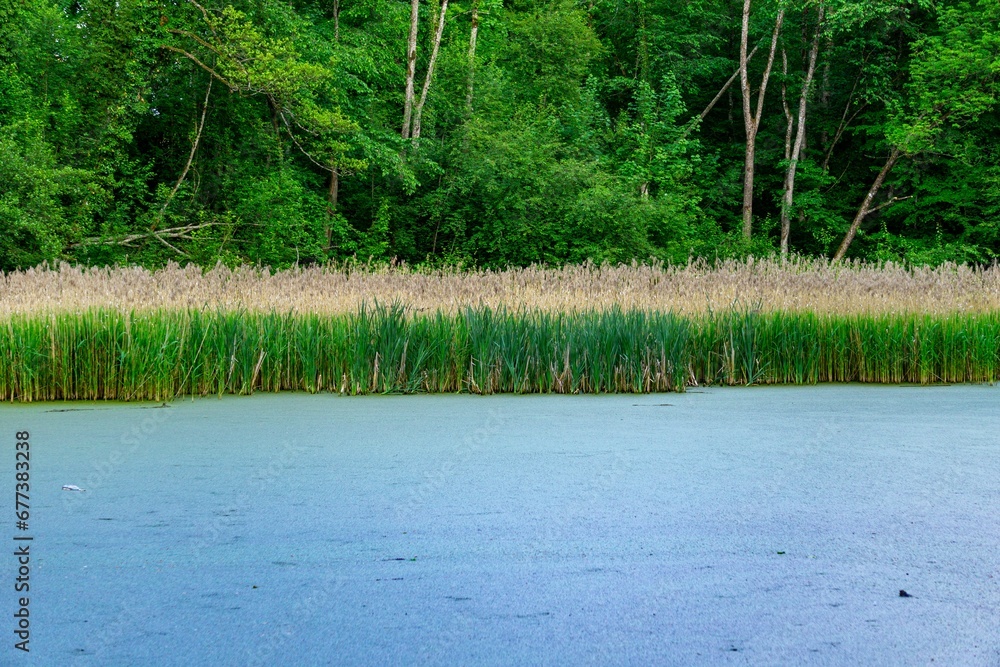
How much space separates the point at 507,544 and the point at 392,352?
321 centimetres

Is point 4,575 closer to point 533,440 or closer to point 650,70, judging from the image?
point 533,440

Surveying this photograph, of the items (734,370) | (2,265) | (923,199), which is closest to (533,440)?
(734,370)

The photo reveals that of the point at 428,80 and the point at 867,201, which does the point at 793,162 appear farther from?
the point at 428,80

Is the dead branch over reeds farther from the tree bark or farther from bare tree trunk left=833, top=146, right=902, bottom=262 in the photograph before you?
bare tree trunk left=833, top=146, right=902, bottom=262

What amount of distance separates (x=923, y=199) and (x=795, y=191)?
236cm

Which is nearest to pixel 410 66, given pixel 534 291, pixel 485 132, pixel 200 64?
pixel 485 132

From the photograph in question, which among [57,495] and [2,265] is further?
[2,265]

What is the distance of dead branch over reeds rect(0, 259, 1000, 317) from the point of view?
6125mm

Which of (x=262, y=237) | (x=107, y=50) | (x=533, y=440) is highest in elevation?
(x=107, y=50)

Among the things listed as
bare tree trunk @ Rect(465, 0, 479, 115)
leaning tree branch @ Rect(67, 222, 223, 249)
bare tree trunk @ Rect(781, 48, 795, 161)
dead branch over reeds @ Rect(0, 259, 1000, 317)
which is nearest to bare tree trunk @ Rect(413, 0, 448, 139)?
bare tree trunk @ Rect(465, 0, 479, 115)

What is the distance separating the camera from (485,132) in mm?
14742

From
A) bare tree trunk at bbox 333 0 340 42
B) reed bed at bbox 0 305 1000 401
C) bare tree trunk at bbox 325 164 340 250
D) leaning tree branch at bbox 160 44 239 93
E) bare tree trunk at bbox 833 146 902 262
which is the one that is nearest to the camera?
reed bed at bbox 0 305 1000 401

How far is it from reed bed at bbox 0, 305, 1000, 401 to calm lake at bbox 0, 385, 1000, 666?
1.11 metres

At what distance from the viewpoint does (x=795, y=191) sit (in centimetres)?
1792
